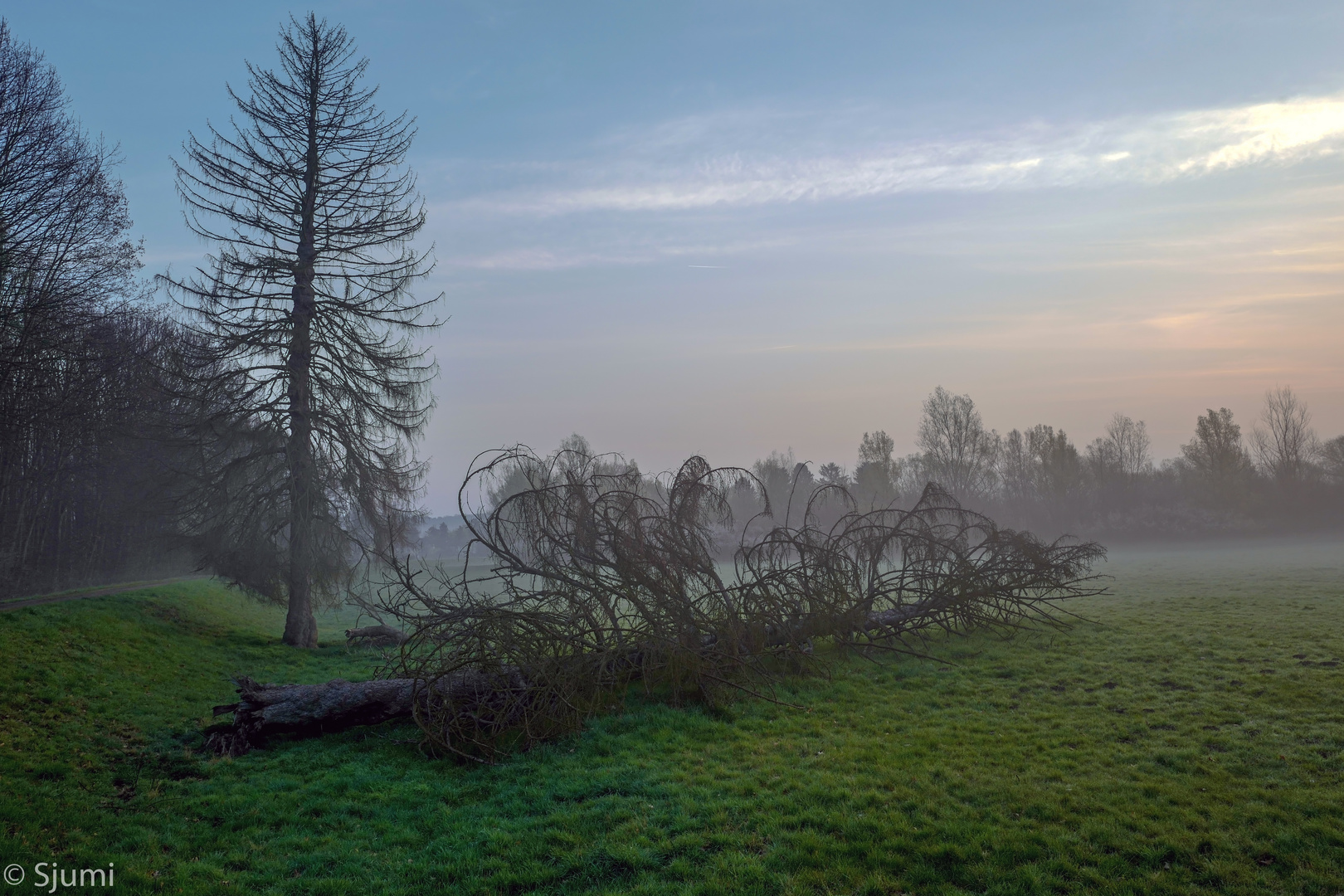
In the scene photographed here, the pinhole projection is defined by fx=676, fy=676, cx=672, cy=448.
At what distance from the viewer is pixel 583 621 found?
925cm

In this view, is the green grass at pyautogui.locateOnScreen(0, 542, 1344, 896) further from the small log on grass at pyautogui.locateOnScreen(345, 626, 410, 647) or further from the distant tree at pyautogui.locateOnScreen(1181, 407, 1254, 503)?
the distant tree at pyautogui.locateOnScreen(1181, 407, 1254, 503)

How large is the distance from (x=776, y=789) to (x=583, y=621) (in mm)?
3754

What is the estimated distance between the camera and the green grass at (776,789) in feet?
15.9

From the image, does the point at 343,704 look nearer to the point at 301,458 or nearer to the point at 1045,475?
the point at 301,458

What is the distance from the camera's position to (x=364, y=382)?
17.0 m

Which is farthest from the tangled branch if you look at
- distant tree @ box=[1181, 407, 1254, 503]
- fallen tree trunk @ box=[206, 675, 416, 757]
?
distant tree @ box=[1181, 407, 1254, 503]

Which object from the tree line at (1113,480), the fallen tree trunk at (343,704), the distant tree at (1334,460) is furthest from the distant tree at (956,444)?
the fallen tree trunk at (343,704)

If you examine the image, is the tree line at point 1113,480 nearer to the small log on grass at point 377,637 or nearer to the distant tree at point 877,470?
the distant tree at point 877,470

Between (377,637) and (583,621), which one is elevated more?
(583,621)

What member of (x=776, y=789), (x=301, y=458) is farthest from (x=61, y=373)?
(x=776, y=789)

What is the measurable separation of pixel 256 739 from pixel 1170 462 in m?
66.0

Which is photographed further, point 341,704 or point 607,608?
point 607,608

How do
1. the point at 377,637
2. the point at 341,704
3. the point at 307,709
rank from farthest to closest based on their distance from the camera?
the point at 377,637 < the point at 341,704 < the point at 307,709

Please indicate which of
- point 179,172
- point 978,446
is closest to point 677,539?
Result: point 179,172
